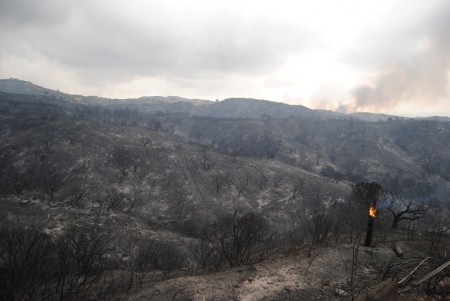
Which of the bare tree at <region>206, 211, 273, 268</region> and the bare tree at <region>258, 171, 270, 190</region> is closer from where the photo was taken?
the bare tree at <region>206, 211, 273, 268</region>

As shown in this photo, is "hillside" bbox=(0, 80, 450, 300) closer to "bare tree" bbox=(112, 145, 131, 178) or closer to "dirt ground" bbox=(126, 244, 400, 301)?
"dirt ground" bbox=(126, 244, 400, 301)

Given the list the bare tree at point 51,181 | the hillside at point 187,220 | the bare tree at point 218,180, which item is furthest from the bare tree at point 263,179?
the bare tree at point 51,181

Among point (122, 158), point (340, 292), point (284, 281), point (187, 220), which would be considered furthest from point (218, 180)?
point (340, 292)

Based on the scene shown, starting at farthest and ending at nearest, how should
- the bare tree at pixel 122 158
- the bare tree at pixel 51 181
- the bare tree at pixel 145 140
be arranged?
the bare tree at pixel 145 140 < the bare tree at pixel 122 158 < the bare tree at pixel 51 181

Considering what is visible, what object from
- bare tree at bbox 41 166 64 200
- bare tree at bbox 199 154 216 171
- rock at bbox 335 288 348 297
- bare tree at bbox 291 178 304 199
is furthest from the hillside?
bare tree at bbox 199 154 216 171

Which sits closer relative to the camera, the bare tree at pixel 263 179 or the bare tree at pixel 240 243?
the bare tree at pixel 240 243

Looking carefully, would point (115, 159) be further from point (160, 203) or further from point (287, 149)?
point (287, 149)

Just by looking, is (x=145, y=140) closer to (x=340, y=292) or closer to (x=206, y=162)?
(x=206, y=162)

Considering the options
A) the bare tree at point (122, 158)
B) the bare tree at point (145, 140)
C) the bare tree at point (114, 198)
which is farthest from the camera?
the bare tree at point (145, 140)

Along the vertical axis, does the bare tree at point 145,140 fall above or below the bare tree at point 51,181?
above

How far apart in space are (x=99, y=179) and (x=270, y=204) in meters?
44.7

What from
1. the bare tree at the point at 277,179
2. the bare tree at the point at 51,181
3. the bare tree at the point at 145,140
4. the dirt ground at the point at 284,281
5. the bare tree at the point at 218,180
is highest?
the bare tree at the point at 145,140

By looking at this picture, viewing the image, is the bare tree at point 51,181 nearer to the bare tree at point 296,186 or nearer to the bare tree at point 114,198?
the bare tree at point 114,198

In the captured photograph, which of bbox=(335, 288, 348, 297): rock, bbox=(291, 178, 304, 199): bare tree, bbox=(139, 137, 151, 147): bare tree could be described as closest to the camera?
bbox=(335, 288, 348, 297): rock
